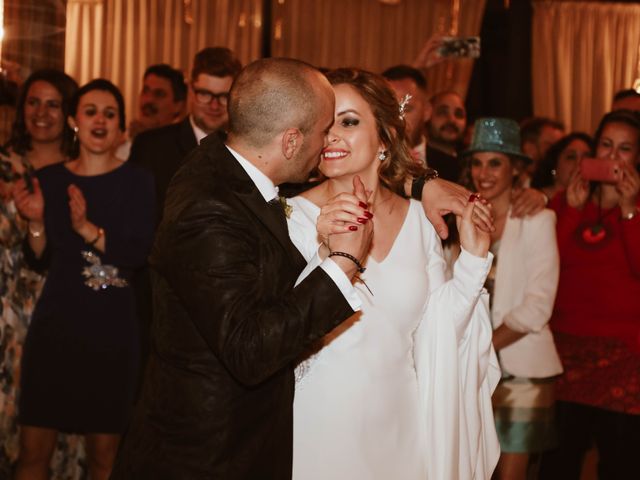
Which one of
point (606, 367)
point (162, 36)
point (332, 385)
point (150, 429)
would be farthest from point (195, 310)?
point (162, 36)

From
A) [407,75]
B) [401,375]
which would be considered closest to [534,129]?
[407,75]

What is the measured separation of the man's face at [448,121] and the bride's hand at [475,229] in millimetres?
3033

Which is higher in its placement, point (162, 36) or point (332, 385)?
point (162, 36)

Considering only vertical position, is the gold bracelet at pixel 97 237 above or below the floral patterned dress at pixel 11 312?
above

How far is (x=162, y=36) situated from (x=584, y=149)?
179 inches

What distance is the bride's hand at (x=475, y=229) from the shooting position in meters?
2.76

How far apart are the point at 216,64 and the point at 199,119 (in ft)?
0.88

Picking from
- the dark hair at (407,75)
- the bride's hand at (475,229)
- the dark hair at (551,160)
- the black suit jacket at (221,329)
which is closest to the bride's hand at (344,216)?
the black suit jacket at (221,329)

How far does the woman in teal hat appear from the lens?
3.95m

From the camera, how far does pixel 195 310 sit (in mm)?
2123

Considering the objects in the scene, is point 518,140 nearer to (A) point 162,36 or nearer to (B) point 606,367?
(B) point 606,367

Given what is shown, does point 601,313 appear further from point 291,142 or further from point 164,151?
point 291,142

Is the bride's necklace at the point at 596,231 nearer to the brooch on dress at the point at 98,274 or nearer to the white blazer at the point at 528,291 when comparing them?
the white blazer at the point at 528,291

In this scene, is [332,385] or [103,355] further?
[103,355]
